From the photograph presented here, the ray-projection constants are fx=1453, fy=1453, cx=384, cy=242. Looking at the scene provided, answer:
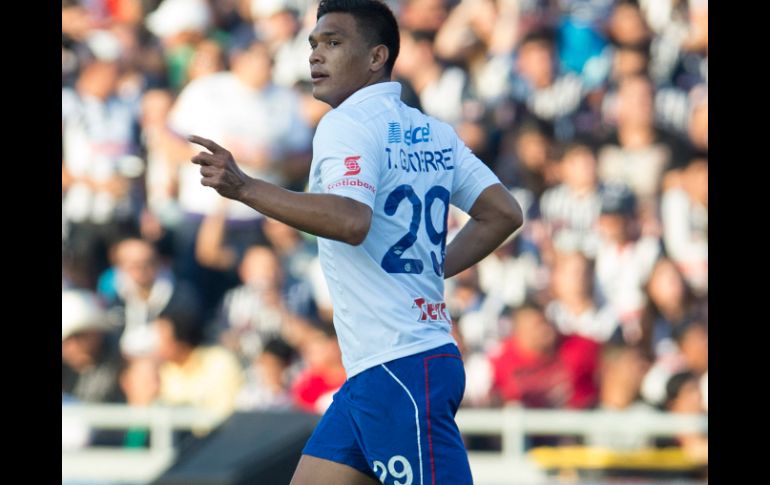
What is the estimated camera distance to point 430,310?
5.20 metres

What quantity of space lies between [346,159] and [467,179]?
2.74 feet

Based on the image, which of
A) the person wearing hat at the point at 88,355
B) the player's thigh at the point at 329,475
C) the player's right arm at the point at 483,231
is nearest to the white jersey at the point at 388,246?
the player's thigh at the point at 329,475

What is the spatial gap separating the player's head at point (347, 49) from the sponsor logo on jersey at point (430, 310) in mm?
804

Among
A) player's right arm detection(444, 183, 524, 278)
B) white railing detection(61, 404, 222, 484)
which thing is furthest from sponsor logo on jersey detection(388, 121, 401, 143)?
white railing detection(61, 404, 222, 484)

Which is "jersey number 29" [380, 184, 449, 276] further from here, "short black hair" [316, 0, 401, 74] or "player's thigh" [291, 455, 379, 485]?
"player's thigh" [291, 455, 379, 485]

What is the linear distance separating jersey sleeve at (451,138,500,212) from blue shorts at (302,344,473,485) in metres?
0.75

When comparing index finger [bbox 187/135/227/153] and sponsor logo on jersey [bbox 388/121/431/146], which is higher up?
sponsor logo on jersey [bbox 388/121/431/146]

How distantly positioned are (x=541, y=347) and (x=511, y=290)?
900mm

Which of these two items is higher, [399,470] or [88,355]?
[88,355]

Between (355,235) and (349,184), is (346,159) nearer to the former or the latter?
(349,184)

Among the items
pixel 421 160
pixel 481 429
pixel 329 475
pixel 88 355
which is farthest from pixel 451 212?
pixel 329 475

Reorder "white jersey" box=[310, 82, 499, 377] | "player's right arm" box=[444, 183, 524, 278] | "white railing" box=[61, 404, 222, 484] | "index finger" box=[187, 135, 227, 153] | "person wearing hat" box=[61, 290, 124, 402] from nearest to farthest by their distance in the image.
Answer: "index finger" box=[187, 135, 227, 153] < "white jersey" box=[310, 82, 499, 377] < "player's right arm" box=[444, 183, 524, 278] < "white railing" box=[61, 404, 222, 484] < "person wearing hat" box=[61, 290, 124, 402]

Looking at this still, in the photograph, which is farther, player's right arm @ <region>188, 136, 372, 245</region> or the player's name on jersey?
the player's name on jersey

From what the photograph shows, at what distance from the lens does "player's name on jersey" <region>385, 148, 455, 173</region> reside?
5121 millimetres
